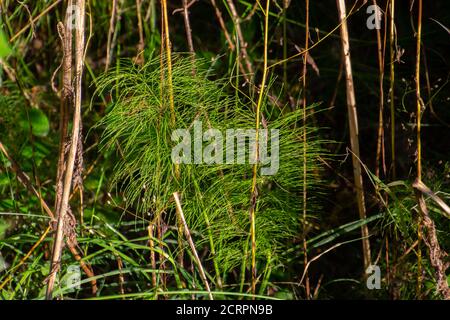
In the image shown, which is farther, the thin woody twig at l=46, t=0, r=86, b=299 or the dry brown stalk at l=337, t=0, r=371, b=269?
the dry brown stalk at l=337, t=0, r=371, b=269

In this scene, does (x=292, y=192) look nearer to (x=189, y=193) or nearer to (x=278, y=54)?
(x=189, y=193)

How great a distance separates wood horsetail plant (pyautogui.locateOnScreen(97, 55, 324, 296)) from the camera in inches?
44.9

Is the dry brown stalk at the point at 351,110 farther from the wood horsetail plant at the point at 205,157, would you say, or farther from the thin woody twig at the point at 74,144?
the thin woody twig at the point at 74,144

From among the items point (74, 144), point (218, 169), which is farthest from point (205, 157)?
point (74, 144)

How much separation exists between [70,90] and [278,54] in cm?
66

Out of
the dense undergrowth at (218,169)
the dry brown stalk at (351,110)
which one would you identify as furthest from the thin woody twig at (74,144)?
the dry brown stalk at (351,110)

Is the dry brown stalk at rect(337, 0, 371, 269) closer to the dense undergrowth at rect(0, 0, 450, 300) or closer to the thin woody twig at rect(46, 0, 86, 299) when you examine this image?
the dense undergrowth at rect(0, 0, 450, 300)

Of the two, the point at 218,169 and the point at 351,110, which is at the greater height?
the point at 351,110

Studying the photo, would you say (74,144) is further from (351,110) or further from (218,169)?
(351,110)

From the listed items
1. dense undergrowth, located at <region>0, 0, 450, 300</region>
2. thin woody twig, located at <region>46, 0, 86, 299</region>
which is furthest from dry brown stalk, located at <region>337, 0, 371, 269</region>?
thin woody twig, located at <region>46, 0, 86, 299</region>

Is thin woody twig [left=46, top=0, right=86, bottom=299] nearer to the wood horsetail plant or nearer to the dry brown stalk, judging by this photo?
the wood horsetail plant

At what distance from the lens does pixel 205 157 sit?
117cm

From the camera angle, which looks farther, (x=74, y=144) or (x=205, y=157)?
(x=205, y=157)

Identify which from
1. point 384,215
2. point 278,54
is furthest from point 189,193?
point 278,54
